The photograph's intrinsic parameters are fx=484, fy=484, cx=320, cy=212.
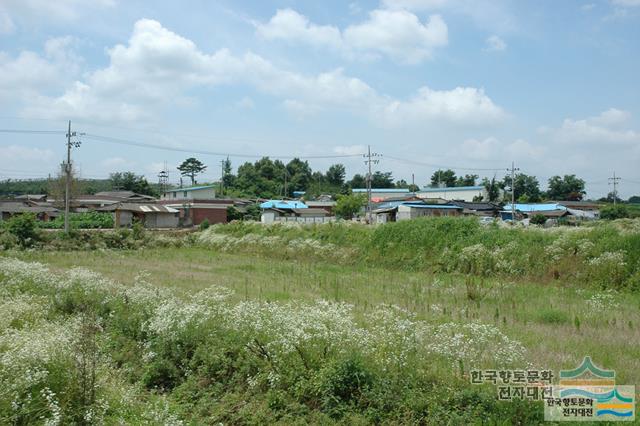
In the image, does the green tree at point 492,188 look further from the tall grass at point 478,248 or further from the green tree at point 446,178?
the tall grass at point 478,248

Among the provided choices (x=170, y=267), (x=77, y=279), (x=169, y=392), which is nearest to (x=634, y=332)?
(x=169, y=392)

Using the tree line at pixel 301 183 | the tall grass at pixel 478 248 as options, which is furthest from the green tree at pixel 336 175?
the tall grass at pixel 478 248

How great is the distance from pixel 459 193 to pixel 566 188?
20814 mm

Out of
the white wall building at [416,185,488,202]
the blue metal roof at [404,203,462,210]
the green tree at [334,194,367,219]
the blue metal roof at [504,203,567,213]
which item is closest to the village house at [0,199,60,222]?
the green tree at [334,194,367,219]

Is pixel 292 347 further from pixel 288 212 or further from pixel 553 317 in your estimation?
pixel 288 212

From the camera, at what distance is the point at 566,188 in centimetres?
8406

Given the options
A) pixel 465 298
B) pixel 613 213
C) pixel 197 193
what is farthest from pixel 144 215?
pixel 613 213

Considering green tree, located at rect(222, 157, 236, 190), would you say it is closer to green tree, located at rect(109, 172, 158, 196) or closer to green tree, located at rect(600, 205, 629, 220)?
green tree, located at rect(109, 172, 158, 196)

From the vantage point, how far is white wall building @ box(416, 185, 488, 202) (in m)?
75.9

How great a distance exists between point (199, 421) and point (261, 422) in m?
0.83

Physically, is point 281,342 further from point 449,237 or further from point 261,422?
point 449,237

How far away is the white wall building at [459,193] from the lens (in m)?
75.9

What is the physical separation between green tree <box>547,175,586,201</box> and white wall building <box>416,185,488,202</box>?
17114 mm

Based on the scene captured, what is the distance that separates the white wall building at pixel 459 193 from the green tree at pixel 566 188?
17114 mm
